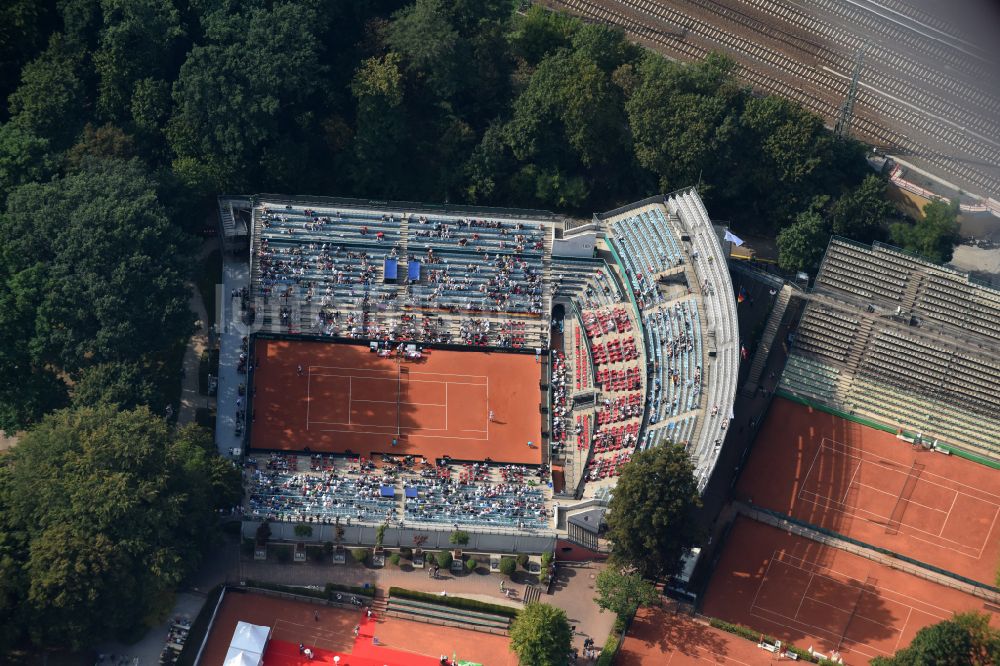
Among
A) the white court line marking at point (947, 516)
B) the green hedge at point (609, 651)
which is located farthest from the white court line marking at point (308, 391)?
the white court line marking at point (947, 516)

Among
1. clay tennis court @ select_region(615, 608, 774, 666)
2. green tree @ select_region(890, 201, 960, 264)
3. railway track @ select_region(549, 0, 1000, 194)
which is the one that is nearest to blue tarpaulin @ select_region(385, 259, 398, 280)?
railway track @ select_region(549, 0, 1000, 194)

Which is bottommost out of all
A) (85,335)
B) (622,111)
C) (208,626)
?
(208,626)

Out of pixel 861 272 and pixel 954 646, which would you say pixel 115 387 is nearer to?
pixel 861 272

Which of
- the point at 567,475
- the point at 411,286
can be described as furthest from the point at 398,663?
the point at 411,286

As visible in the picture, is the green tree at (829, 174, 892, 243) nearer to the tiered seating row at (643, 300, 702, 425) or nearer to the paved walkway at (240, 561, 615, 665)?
the tiered seating row at (643, 300, 702, 425)

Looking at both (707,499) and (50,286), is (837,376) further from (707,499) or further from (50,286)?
(50,286)

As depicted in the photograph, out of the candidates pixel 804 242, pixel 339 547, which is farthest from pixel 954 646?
pixel 339 547
